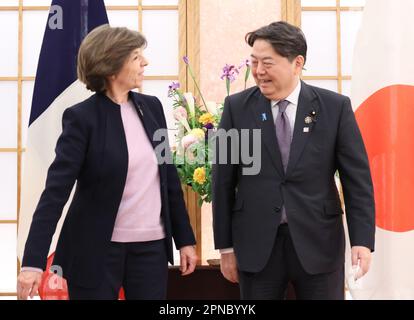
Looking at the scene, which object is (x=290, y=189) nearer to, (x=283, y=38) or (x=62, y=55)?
(x=283, y=38)

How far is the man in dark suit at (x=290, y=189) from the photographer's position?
1.83m

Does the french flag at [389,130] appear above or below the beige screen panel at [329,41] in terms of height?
below

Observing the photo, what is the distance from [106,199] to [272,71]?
0.64 m

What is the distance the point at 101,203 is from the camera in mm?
1729

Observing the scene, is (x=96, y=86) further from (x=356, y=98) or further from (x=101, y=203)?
(x=356, y=98)

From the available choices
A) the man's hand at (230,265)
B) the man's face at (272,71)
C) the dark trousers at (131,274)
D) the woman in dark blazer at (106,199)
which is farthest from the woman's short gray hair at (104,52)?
the man's hand at (230,265)

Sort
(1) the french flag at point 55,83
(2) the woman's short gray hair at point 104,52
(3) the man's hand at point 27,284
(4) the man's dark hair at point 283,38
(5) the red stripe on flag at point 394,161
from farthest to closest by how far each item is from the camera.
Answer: (1) the french flag at point 55,83 → (5) the red stripe on flag at point 394,161 → (4) the man's dark hair at point 283,38 → (2) the woman's short gray hair at point 104,52 → (3) the man's hand at point 27,284

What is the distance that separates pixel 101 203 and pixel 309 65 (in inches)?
107

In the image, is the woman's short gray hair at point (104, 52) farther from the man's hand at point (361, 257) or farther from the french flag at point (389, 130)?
the french flag at point (389, 130)

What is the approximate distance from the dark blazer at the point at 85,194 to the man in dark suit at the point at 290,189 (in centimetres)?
24

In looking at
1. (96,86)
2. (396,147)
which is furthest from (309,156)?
(396,147)

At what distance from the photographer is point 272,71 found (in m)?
1.89

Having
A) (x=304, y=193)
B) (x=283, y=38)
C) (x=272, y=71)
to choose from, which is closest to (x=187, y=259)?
(x=304, y=193)

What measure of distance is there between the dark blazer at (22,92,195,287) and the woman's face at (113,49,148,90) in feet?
0.32
